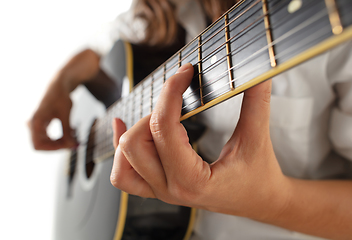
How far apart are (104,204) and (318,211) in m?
0.43

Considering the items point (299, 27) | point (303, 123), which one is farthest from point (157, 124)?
point (303, 123)

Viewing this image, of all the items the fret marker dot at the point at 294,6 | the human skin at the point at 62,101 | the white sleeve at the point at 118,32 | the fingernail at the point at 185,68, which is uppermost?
the white sleeve at the point at 118,32

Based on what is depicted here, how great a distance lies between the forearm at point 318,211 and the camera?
1.21ft

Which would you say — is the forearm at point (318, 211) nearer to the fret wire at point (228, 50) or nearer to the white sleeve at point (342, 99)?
the white sleeve at point (342, 99)

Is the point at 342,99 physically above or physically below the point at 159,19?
below

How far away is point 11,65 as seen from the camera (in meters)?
0.90

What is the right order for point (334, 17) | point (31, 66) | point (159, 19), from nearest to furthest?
point (334, 17)
point (159, 19)
point (31, 66)

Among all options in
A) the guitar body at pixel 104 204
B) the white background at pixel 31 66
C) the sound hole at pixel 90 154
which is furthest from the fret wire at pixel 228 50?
the white background at pixel 31 66

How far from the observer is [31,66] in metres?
0.92

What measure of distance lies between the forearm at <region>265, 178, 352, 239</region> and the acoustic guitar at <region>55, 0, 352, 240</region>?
0.22m

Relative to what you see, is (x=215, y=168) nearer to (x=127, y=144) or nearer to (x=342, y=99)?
(x=127, y=144)

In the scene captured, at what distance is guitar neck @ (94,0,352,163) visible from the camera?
5.4 inches

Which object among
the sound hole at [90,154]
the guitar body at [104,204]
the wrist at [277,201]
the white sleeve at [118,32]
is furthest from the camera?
the white sleeve at [118,32]

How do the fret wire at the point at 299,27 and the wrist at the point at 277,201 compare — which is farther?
the wrist at the point at 277,201
